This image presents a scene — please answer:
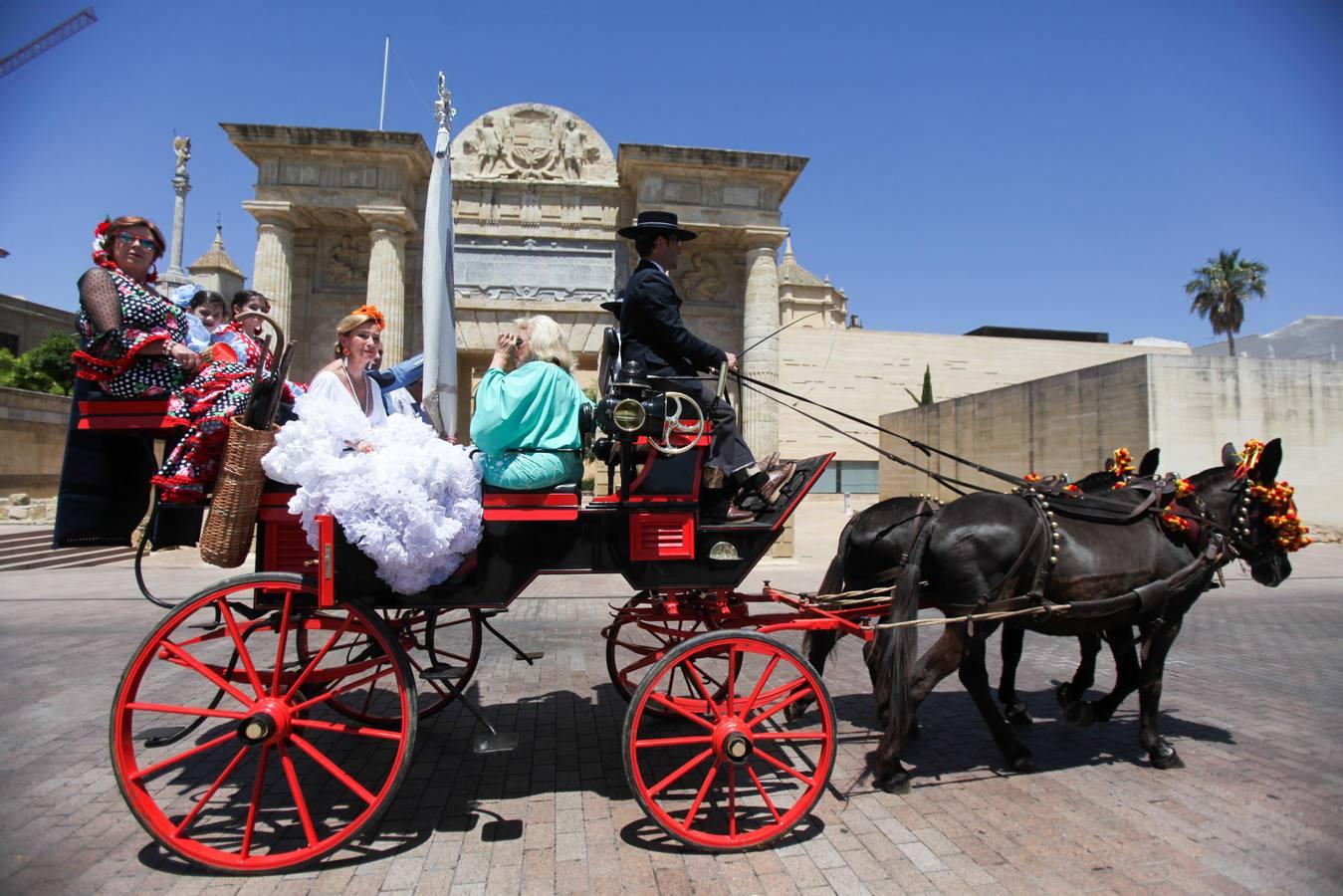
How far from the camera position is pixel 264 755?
2713 millimetres

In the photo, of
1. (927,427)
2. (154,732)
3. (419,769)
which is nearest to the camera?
(419,769)

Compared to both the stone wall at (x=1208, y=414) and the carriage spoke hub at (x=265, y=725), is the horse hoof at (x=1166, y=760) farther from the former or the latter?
the stone wall at (x=1208, y=414)

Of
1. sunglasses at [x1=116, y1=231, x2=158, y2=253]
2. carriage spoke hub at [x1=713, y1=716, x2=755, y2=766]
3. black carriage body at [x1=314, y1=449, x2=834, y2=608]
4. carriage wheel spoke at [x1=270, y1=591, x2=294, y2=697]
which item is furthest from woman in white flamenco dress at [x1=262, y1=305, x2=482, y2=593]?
carriage spoke hub at [x1=713, y1=716, x2=755, y2=766]

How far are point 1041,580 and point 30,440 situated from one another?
22311mm

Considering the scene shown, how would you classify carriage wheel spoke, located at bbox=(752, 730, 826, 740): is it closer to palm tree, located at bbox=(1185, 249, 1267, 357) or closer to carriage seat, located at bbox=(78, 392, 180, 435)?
carriage seat, located at bbox=(78, 392, 180, 435)

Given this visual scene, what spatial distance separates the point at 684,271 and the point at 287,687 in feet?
37.6

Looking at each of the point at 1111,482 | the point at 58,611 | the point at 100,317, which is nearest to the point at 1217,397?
the point at 1111,482

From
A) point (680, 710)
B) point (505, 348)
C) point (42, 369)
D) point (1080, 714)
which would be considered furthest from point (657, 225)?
point (42, 369)

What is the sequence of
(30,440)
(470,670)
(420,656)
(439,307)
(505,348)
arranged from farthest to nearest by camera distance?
(30,440) < (420,656) < (439,307) < (470,670) < (505,348)

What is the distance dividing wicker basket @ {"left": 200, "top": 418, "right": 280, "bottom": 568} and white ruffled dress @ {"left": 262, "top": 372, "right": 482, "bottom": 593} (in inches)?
4.3

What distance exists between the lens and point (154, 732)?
4.11 m

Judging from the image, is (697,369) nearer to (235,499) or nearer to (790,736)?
(790,736)

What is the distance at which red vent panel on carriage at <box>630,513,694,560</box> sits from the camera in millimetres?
3244

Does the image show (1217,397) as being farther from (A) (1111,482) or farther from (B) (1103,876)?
(B) (1103,876)
